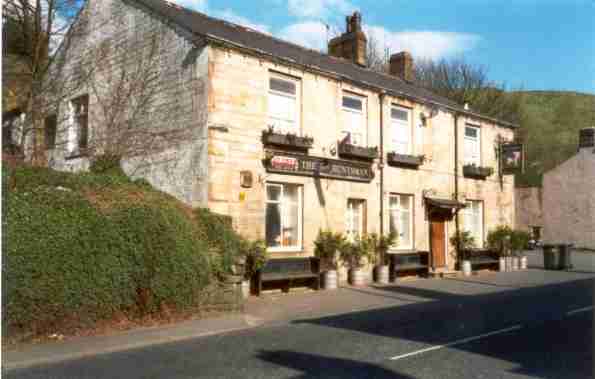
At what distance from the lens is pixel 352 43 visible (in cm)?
2327

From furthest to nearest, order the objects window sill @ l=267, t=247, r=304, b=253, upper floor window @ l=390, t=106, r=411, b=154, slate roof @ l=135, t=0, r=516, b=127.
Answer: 1. upper floor window @ l=390, t=106, r=411, b=154
2. window sill @ l=267, t=247, r=304, b=253
3. slate roof @ l=135, t=0, r=516, b=127

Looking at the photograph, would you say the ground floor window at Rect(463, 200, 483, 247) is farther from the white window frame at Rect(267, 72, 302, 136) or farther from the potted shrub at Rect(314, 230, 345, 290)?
the white window frame at Rect(267, 72, 302, 136)

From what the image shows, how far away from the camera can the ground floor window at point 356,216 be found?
58.0ft

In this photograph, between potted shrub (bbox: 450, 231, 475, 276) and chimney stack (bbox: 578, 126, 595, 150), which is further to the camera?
chimney stack (bbox: 578, 126, 595, 150)

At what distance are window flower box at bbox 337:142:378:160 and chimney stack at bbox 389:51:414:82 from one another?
9325mm

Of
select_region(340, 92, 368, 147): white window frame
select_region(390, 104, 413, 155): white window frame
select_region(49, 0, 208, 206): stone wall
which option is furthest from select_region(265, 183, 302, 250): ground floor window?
select_region(390, 104, 413, 155): white window frame

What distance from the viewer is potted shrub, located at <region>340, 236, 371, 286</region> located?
16406 mm

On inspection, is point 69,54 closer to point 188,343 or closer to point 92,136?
point 92,136

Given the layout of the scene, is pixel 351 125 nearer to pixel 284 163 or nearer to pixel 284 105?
pixel 284 105

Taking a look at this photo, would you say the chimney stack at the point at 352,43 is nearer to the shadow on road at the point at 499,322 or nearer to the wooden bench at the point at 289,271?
the wooden bench at the point at 289,271

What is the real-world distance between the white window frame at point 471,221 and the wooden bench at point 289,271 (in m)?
8.91

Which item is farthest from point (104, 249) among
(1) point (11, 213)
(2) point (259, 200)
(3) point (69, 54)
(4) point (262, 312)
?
(3) point (69, 54)

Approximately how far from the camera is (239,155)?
14.3 m

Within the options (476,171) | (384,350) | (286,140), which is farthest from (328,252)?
(476,171)
